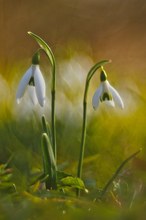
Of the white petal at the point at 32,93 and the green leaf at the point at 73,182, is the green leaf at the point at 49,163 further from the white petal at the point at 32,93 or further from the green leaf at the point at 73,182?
the white petal at the point at 32,93

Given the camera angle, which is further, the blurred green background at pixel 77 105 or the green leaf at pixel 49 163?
the blurred green background at pixel 77 105

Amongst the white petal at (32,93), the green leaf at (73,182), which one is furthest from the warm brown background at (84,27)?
the green leaf at (73,182)

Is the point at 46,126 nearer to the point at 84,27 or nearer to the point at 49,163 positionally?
the point at 49,163

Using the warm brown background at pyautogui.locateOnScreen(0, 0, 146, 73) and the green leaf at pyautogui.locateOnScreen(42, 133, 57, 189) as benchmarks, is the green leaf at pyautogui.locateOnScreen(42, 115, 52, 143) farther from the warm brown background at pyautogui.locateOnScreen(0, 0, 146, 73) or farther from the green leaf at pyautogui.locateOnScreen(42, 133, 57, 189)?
the warm brown background at pyautogui.locateOnScreen(0, 0, 146, 73)

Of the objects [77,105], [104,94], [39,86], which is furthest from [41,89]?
[77,105]

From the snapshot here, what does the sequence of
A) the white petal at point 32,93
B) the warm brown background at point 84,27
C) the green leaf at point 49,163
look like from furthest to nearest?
the warm brown background at point 84,27, the white petal at point 32,93, the green leaf at point 49,163

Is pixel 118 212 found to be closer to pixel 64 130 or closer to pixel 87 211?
pixel 87 211

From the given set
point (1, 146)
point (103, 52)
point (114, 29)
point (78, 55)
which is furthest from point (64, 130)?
point (114, 29)
